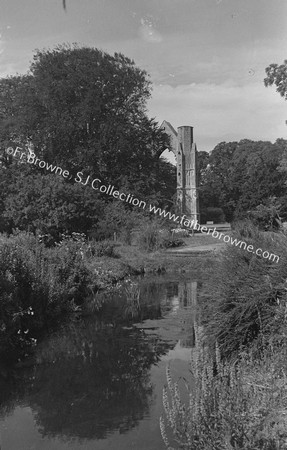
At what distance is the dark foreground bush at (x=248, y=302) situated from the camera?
5465 mm

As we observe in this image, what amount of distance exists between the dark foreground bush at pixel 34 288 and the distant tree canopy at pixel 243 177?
68.2 ft

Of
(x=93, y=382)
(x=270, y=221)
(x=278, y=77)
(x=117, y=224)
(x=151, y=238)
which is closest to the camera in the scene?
(x=93, y=382)

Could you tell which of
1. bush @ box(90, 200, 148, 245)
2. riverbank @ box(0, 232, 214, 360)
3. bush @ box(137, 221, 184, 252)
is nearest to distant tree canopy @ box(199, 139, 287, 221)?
bush @ box(90, 200, 148, 245)

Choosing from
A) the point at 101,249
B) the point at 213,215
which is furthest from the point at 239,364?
the point at 213,215

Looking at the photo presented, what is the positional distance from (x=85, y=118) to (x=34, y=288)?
88.2ft

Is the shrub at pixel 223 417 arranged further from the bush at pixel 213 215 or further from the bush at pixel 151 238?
the bush at pixel 213 215

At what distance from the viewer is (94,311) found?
10312 millimetres

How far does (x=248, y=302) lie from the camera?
5531 mm

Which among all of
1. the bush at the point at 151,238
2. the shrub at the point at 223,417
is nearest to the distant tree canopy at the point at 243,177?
the bush at the point at 151,238

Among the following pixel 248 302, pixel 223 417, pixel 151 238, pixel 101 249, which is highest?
pixel 151 238

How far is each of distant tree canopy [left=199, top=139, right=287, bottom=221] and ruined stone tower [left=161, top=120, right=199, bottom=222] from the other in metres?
4.25

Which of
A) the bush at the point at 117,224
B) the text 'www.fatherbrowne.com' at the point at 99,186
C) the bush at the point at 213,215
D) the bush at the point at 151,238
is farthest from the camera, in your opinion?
the bush at the point at 213,215

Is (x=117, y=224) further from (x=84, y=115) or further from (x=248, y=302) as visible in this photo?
(x=248, y=302)

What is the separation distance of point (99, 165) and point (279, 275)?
99.2 feet
